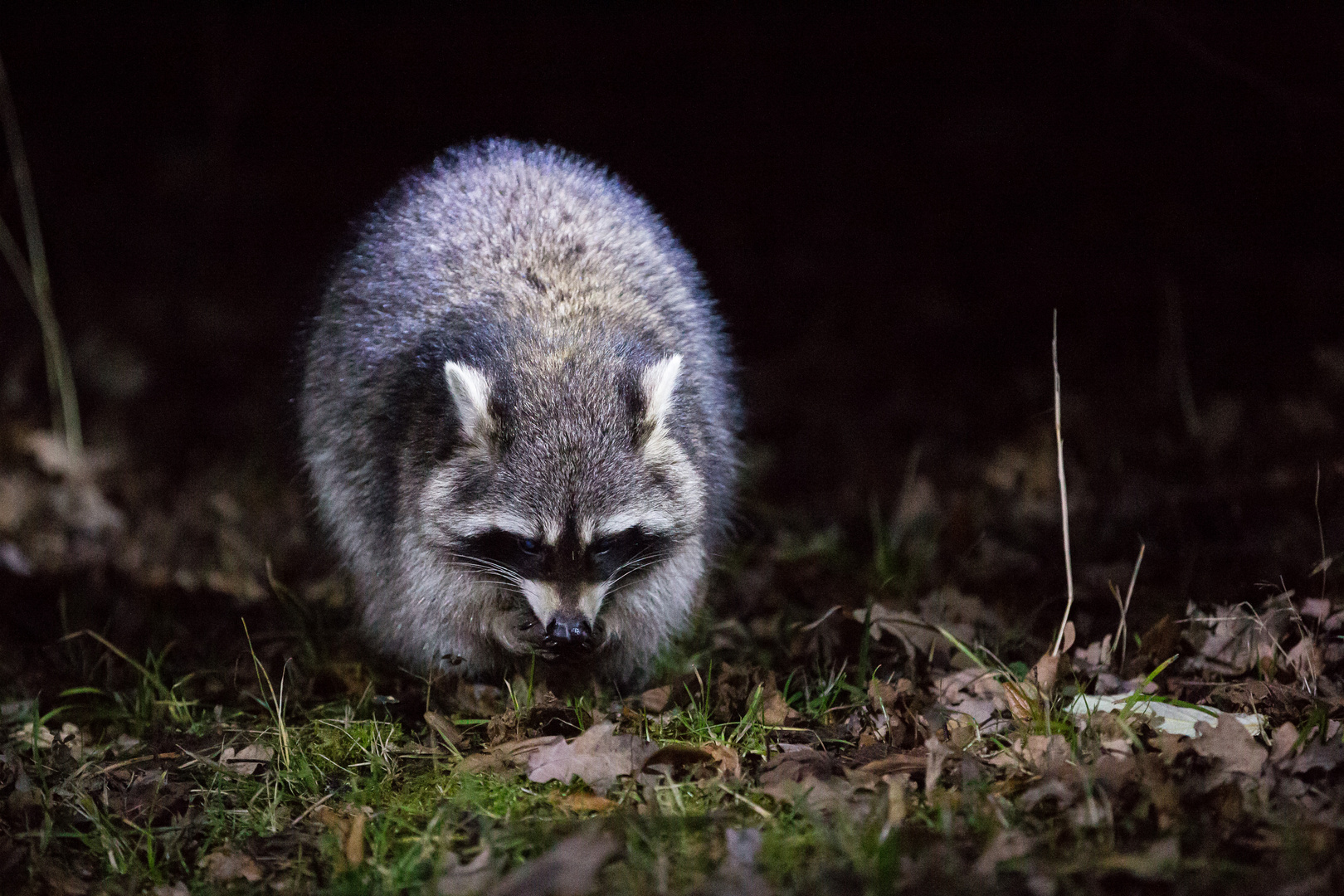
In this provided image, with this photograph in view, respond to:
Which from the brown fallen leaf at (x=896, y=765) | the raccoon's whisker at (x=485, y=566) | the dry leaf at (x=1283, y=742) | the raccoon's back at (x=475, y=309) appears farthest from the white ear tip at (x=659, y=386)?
the dry leaf at (x=1283, y=742)

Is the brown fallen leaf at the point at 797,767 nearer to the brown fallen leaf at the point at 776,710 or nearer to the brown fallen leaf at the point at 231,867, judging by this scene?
the brown fallen leaf at the point at 776,710

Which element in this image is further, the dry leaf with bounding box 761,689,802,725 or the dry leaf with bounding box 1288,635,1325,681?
the dry leaf with bounding box 761,689,802,725

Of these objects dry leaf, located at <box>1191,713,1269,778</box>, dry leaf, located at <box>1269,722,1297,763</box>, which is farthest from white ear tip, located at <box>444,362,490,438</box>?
dry leaf, located at <box>1269,722,1297,763</box>

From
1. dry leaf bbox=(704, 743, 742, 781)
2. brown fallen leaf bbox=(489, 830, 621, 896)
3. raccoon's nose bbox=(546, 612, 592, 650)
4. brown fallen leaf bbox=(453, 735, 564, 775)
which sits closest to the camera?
brown fallen leaf bbox=(489, 830, 621, 896)

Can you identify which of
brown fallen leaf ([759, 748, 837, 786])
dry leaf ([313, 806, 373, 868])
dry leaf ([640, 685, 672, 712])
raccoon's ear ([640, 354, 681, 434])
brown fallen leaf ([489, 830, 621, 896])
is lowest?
dry leaf ([640, 685, 672, 712])

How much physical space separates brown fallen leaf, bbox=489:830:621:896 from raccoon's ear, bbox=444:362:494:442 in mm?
1460

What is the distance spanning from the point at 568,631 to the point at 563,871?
1.06 metres

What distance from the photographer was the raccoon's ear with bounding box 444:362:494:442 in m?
3.60

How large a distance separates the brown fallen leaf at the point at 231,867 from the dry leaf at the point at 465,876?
1.65 feet

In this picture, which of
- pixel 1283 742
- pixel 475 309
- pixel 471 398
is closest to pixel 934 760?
pixel 1283 742

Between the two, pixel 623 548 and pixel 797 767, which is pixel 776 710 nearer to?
pixel 797 767

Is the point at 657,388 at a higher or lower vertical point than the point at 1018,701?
higher

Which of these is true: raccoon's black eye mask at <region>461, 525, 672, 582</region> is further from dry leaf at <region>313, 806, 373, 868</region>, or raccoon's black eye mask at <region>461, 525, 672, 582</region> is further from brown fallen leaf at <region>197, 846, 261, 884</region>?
brown fallen leaf at <region>197, 846, 261, 884</region>

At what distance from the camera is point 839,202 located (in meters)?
10.6
